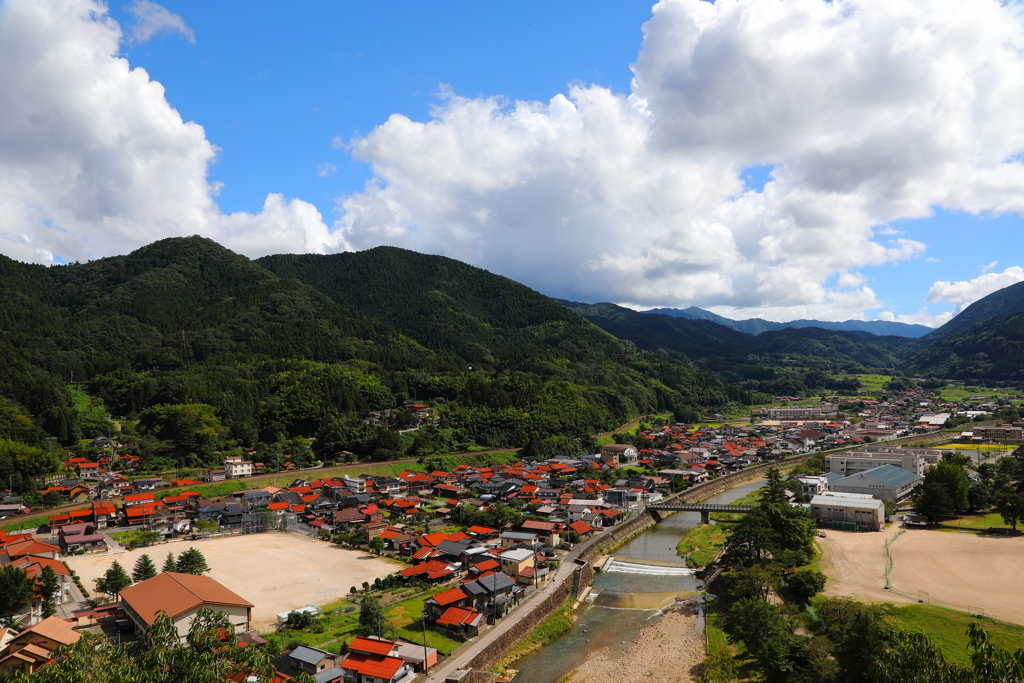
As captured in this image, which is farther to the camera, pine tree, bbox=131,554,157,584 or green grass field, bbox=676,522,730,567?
green grass field, bbox=676,522,730,567

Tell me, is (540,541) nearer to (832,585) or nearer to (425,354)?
(832,585)

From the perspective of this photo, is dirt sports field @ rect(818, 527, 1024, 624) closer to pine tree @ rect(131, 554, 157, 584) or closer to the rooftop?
the rooftop

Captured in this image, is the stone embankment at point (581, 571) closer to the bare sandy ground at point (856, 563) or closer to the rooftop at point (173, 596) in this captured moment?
the rooftop at point (173, 596)

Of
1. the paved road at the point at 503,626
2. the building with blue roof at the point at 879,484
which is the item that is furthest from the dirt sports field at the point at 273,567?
the building with blue roof at the point at 879,484

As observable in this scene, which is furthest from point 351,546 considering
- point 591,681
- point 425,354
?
point 425,354

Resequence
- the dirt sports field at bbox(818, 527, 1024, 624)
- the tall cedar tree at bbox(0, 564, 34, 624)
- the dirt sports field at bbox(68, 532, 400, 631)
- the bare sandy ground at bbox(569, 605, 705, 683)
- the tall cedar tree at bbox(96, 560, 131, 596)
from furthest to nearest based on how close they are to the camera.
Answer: the dirt sports field at bbox(68, 532, 400, 631) < the tall cedar tree at bbox(96, 560, 131, 596) < the dirt sports field at bbox(818, 527, 1024, 624) < the tall cedar tree at bbox(0, 564, 34, 624) < the bare sandy ground at bbox(569, 605, 705, 683)

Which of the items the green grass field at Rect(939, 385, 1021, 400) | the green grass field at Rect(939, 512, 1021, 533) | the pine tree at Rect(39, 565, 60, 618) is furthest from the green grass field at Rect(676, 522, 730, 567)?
the green grass field at Rect(939, 385, 1021, 400)

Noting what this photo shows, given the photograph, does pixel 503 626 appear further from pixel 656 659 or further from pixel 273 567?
pixel 273 567
